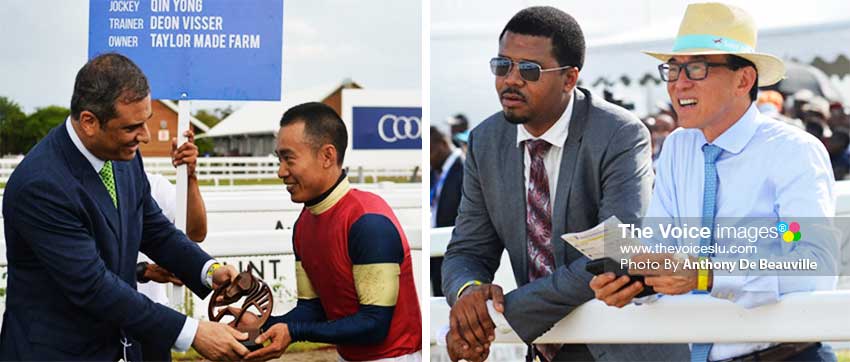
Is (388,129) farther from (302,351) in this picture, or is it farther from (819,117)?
(819,117)

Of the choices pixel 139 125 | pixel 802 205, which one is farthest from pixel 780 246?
pixel 139 125

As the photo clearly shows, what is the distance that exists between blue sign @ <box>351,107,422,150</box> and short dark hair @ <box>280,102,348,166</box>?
45 millimetres

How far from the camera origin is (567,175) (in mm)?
3461

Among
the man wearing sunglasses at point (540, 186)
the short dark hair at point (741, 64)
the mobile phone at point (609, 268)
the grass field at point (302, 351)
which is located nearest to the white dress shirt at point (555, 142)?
the man wearing sunglasses at point (540, 186)

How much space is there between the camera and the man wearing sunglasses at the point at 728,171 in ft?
10.9

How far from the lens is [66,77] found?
3586mm

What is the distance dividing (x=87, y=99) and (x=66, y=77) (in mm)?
201

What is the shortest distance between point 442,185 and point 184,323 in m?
0.95

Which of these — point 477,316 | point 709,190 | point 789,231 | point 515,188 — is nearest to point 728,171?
point 709,190

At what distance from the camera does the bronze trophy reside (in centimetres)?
362

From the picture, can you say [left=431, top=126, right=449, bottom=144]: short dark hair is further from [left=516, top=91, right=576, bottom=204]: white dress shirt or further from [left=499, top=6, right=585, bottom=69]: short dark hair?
[left=499, top=6, right=585, bottom=69]: short dark hair

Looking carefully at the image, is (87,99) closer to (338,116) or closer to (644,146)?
(338,116)

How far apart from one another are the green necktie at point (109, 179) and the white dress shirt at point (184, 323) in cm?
2

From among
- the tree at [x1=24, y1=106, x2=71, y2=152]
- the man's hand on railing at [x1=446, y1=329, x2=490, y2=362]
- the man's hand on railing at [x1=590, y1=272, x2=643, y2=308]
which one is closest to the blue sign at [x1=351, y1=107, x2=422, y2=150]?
the man's hand on railing at [x1=446, y1=329, x2=490, y2=362]
